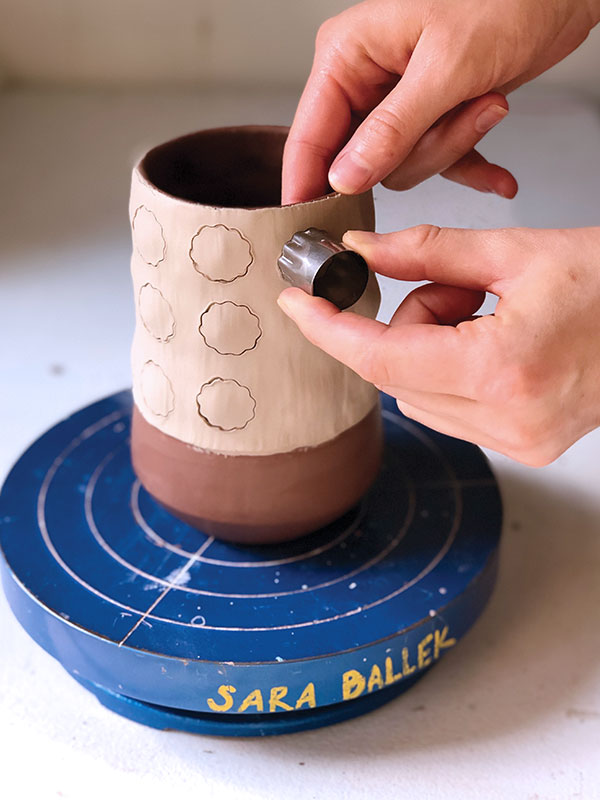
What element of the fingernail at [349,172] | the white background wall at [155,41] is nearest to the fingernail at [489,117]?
the fingernail at [349,172]

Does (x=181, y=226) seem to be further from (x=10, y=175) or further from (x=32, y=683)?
(x=10, y=175)

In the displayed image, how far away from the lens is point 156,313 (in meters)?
1.01

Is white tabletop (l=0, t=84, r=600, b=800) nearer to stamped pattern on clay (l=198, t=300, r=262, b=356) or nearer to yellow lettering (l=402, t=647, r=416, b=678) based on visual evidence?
yellow lettering (l=402, t=647, r=416, b=678)

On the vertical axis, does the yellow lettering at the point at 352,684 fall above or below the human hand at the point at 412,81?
below

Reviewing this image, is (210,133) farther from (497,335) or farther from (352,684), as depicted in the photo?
(352,684)

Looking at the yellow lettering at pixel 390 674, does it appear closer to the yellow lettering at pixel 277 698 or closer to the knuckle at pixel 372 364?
the yellow lettering at pixel 277 698

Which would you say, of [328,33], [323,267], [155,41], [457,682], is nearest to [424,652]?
[457,682]

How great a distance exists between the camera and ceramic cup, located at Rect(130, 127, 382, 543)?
37.3 inches

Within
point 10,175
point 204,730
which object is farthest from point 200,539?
point 10,175

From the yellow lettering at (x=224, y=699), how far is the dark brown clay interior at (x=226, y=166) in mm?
557

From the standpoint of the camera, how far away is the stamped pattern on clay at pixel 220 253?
3.05 feet

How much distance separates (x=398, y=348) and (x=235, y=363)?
20cm

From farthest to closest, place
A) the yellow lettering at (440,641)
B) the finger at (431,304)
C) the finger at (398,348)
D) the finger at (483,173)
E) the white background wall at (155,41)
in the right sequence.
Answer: the white background wall at (155,41), the finger at (483,173), the yellow lettering at (440,641), the finger at (431,304), the finger at (398,348)

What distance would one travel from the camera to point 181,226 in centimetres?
Answer: 94
